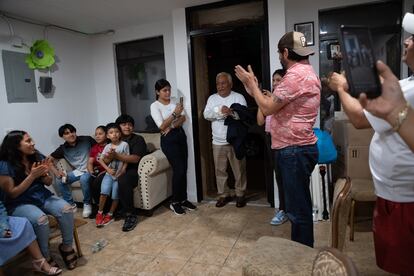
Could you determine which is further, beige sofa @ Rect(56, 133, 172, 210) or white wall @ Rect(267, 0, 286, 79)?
beige sofa @ Rect(56, 133, 172, 210)

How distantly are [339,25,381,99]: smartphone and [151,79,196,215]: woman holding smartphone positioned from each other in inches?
91.9

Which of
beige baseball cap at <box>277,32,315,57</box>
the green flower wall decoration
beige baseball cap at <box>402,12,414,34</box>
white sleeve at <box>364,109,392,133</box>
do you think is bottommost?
white sleeve at <box>364,109,392,133</box>

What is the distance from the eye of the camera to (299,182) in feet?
5.21

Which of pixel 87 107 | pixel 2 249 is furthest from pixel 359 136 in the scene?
pixel 87 107

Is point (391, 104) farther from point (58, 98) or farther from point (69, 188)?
point (58, 98)

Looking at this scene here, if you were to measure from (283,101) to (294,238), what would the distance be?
801 mm

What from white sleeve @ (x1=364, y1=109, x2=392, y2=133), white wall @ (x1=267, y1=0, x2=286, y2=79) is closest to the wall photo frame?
white wall @ (x1=267, y1=0, x2=286, y2=79)

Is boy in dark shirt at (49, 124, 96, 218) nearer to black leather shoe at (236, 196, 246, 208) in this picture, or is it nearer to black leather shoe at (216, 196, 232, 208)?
black leather shoe at (216, 196, 232, 208)

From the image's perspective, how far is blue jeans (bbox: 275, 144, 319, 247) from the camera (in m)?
1.58

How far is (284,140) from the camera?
1.59 m

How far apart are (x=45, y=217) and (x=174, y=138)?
1.35m

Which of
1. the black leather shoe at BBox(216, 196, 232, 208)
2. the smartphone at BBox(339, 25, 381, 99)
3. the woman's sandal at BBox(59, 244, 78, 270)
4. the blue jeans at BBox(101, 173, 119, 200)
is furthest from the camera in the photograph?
the black leather shoe at BBox(216, 196, 232, 208)

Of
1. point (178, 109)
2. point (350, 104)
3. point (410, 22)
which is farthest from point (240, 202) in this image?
point (410, 22)

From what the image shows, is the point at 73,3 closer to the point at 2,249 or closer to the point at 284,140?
the point at 2,249
